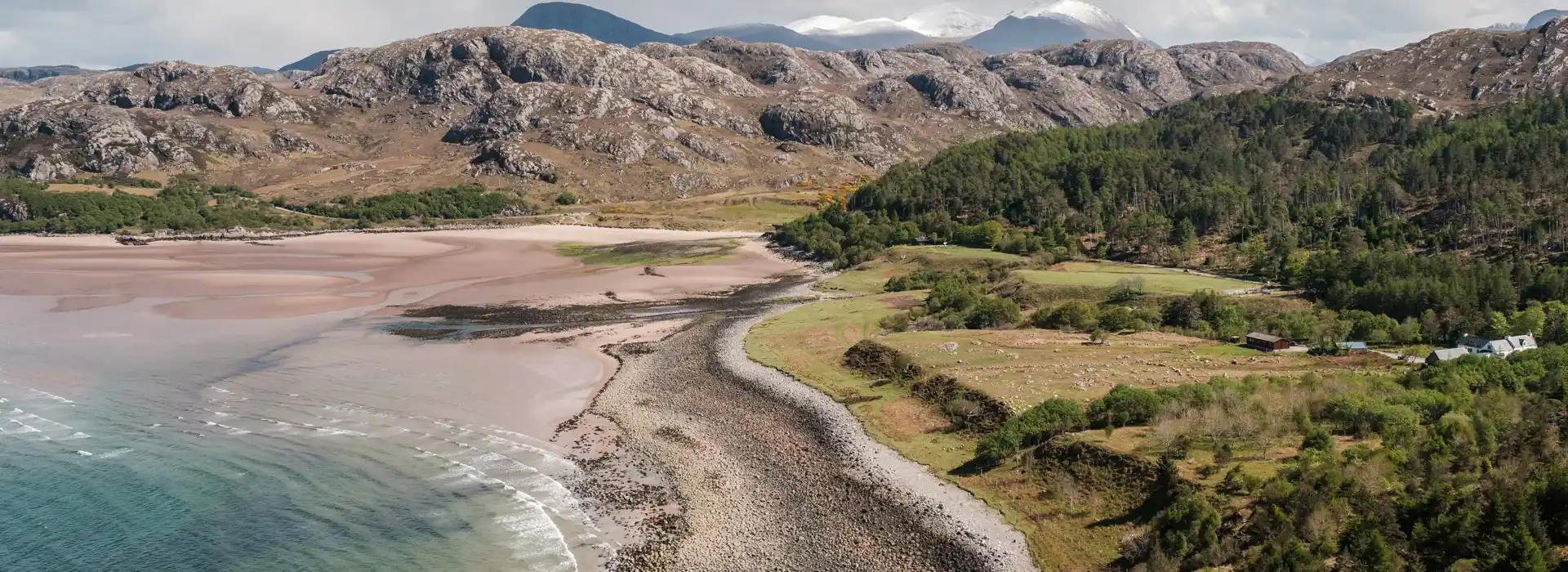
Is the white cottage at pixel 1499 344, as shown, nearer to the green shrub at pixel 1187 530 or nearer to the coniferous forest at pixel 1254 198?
the green shrub at pixel 1187 530

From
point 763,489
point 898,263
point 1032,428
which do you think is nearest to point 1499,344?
point 1032,428

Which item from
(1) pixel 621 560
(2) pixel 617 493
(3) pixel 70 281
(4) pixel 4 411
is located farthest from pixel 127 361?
(3) pixel 70 281

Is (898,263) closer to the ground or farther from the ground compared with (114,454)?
farther from the ground

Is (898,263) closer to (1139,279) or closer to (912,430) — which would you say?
(1139,279)

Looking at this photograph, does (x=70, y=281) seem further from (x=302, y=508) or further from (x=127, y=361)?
(x=302, y=508)

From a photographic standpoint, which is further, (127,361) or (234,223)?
(234,223)

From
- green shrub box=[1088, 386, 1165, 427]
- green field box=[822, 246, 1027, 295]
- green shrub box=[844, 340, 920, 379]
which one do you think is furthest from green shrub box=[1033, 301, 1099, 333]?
green field box=[822, 246, 1027, 295]
